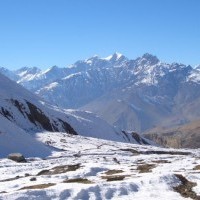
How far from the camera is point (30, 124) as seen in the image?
13912 cm

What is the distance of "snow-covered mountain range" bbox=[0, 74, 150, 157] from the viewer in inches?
3861

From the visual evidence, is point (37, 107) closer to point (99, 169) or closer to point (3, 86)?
point (3, 86)

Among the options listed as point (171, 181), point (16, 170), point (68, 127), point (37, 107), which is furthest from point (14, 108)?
point (171, 181)

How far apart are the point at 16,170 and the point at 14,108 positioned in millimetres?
82923

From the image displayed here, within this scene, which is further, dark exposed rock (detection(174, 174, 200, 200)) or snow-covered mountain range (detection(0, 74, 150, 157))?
snow-covered mountain range (detection(0, 74, 150, 157))

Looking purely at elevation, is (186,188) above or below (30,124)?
below

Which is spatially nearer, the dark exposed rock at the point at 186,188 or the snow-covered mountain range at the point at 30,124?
the dark exposed rock at the point at 186,188

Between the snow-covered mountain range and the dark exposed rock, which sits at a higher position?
the snow-covered mountain range

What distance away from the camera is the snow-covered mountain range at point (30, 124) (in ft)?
322

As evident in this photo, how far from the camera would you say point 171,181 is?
4253 cm

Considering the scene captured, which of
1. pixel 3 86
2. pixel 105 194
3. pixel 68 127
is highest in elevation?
pixel 3 86

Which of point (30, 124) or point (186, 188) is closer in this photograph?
point (186, 188)

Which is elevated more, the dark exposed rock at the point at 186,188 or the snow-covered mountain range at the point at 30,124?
the snow-covered mountain range at the point at 30,124

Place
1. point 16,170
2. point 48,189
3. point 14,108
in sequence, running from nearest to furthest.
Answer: point 48,189
point 16,170
point 14,108
